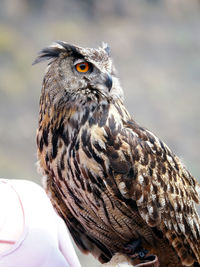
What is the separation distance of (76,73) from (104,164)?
36 cm

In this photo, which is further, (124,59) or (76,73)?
(124,59)

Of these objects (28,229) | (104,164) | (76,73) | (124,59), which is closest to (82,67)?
(76,73)

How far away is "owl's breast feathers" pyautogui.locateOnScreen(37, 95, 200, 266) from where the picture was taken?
148 centimetres

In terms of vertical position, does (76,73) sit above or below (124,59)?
below

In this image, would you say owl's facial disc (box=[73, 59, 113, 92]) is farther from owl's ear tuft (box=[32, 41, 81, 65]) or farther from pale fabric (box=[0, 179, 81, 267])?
pale fabric (box=[0, 179, 81, 267])

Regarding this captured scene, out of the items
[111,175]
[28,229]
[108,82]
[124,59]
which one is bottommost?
[28,229]

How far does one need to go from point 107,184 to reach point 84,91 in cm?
36

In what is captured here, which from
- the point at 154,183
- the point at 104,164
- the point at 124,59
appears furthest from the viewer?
the point at 124,59

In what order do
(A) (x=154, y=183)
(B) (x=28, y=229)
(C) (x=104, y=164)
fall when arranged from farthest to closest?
1. (A) (x=154, y=183)
2. (C) (x=104, y=164)
3. (B) (x=28, y=229)

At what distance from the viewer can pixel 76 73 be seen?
1538 millimetres

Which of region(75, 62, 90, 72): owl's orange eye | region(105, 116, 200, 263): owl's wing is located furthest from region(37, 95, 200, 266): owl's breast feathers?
region(75, 62, 90, 72): owl's orange eye

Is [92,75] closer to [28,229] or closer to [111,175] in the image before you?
[111,175]

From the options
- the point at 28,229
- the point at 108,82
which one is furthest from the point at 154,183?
the point at 28,229

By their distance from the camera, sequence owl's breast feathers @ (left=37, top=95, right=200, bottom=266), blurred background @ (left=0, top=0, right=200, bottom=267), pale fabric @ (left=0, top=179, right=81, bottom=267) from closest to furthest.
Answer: pale fabric @ (left=0, top=179, right=81, bottom=267) → owl's breast feathers @ (left=37, top=95, right=200, bottom=266) → blurred background @ (left=0, top=0, right=200, bottom=267)
